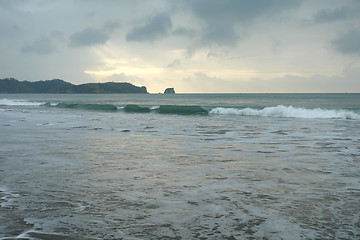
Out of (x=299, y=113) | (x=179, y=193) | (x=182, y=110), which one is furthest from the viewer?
(x=182, y=110)

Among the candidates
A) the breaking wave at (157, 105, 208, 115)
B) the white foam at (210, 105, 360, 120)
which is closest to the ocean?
the white foam at (210, 105, 360, 120)

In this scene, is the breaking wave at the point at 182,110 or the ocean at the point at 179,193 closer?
the ocean at the point at 179,193

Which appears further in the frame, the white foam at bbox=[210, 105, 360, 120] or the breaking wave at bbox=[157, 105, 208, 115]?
the breaking wave at bbox=[157, 105, 208, 115]

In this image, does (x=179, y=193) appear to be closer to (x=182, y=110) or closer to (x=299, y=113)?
(x=299, y=113)

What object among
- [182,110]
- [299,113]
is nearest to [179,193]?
[299,113]

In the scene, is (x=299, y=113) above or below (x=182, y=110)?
above

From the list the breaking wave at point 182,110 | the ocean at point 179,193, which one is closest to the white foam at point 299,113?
the breaking wave at point 182,110

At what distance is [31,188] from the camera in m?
5.78

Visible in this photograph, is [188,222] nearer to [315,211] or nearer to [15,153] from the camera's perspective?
[315,211]

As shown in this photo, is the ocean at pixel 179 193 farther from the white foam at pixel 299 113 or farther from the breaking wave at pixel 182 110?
the breaking wave at pixel 182 110

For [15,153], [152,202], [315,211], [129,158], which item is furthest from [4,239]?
[15,153]

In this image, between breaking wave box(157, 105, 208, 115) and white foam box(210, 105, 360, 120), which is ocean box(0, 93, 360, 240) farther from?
breaking wave box(157, 105, 208, 115)

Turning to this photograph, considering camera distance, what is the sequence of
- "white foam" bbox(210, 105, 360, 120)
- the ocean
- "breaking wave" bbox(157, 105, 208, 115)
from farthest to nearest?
1. "breaking wave" bbox(157, 105, 208, 115)
2. "white foam" bbox(210, 105, 360, 120)
3. the ocean

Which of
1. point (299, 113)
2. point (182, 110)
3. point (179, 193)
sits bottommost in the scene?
Answer: point (179, 193)
